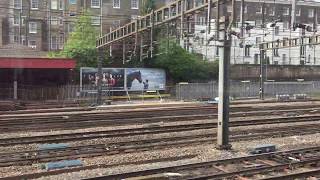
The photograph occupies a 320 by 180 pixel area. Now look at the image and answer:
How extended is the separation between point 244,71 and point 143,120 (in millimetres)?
34673

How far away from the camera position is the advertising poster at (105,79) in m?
42.1

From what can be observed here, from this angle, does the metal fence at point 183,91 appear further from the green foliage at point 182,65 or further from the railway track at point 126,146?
the railway track at point 126,146

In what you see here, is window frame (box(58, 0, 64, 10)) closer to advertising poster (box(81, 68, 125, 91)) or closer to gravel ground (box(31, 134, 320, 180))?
advertising poster (box(81, 68, 125, 91))

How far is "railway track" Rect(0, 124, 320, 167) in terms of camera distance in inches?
540

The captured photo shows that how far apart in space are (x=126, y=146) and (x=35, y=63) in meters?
25.4

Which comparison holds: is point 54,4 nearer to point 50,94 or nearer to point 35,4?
point 35,4

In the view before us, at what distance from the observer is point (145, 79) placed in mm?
45656

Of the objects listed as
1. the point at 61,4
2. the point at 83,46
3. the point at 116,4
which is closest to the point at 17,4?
the point at 61,4

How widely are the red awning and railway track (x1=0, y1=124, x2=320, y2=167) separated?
22.0 meters

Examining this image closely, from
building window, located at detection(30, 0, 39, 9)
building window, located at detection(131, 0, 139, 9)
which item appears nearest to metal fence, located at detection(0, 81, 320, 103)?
building window, located at detection(131, 0, 139, 9)

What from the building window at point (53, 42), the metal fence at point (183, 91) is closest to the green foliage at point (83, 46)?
the metal fence at point (183, 91)

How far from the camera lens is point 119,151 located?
49.2 ft

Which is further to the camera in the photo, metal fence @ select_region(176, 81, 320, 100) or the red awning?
metal fence @ select_region(176, 81, 320, 100)

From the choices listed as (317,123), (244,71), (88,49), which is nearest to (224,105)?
(317,123)
